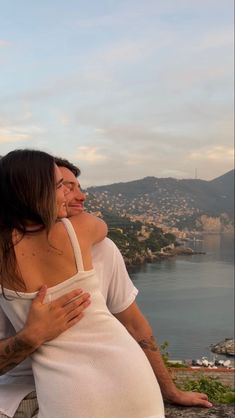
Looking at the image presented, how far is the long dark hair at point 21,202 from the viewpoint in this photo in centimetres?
93

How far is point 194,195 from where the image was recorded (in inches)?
4198

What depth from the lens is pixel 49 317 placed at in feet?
3.08

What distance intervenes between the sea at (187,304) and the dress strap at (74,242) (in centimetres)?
1974

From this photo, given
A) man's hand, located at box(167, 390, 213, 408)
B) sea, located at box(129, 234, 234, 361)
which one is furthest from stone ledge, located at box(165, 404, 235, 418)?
sea, located at box(129, 234, 234, 361)

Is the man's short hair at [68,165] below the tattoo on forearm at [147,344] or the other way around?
the other way around

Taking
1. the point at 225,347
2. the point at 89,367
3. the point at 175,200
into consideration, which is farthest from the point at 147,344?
the point at 175,200

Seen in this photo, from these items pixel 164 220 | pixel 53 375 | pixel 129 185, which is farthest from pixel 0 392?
pixel 129 185

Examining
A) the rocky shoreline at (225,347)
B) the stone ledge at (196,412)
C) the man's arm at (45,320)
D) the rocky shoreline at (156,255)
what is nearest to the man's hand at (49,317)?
the man's arm at (45,320)

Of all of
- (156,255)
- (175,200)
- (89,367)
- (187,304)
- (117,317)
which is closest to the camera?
(89,367)

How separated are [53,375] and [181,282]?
33.7 meters

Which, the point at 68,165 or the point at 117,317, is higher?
the point at 68,165

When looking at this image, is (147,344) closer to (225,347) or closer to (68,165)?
(68,165)

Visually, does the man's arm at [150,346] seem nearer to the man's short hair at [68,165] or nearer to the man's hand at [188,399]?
the man's hand at [188,399]

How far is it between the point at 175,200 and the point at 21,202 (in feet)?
329
